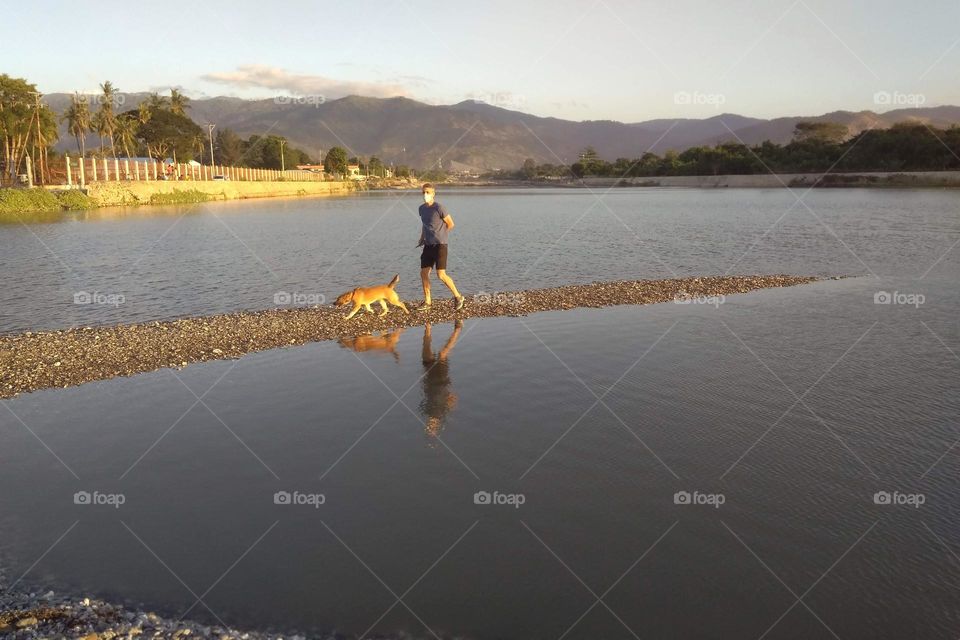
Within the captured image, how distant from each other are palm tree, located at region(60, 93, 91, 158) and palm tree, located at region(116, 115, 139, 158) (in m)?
5.86

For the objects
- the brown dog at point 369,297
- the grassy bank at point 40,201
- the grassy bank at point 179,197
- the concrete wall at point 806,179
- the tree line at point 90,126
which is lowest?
the brown dog at point 369,297

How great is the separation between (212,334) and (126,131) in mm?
132610

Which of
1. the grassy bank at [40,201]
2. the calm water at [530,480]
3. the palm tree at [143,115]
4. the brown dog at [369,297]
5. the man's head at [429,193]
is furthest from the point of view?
the palm tree at [143,115]

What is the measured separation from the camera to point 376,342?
1623cm

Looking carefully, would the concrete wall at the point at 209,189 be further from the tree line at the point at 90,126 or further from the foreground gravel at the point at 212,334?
the foreground gravel at the point at 212,334

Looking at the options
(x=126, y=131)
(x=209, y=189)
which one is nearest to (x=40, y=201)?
(x=209, y=189)

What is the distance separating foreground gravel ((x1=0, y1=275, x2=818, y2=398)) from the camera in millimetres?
13773

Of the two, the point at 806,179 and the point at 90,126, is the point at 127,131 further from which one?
the point at 806,179

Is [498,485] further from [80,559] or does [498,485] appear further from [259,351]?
[259,351]

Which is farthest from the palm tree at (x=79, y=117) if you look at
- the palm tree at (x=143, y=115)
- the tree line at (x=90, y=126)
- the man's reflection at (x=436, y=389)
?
the man's reflection at (x=436, y=389)

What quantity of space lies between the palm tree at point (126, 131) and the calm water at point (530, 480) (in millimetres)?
126974

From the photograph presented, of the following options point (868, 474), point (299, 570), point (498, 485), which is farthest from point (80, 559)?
point (868, 474)

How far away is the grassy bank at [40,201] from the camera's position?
225 ft

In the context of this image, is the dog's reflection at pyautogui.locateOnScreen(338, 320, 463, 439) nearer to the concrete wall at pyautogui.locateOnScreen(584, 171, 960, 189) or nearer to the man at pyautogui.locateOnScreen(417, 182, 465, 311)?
the man at pyautogui.locateOnScreen(417, 182, 465, 311)
